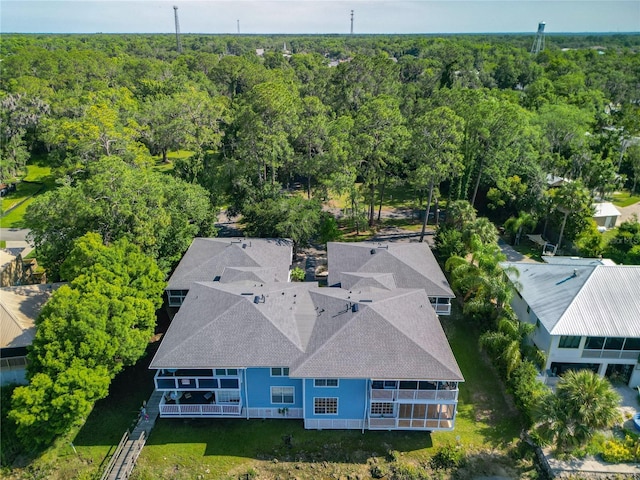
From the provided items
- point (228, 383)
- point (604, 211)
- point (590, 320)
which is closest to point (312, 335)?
point (228, 383)

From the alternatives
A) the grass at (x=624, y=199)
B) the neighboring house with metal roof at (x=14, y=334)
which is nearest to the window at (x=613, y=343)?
the neighboring house with metal roof at (x=14, y=334)

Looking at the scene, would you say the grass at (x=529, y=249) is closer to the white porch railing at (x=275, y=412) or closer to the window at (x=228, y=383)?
the white porch railing at (x=275, y=412)

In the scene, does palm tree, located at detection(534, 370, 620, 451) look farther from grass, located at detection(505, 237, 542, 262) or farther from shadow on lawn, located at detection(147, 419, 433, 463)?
grass, located at detection(505, 237, 542, 262)

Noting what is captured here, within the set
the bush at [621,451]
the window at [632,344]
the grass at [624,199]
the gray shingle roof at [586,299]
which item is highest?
the gray shingle roof at [586,299]

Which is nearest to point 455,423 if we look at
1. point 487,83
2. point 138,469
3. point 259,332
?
point 259,332

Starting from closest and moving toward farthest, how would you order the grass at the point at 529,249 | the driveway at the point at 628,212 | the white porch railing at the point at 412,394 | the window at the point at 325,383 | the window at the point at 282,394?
the white porch railing at the point at 412,394, the window at the point at 325,383, the window at the point at 282,394, the grass at the point at 529,249, the driveway at the point at 628,212

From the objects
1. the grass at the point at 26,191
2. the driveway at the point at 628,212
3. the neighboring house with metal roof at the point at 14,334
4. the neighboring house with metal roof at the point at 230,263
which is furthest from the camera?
the grass at the point at 26,191
